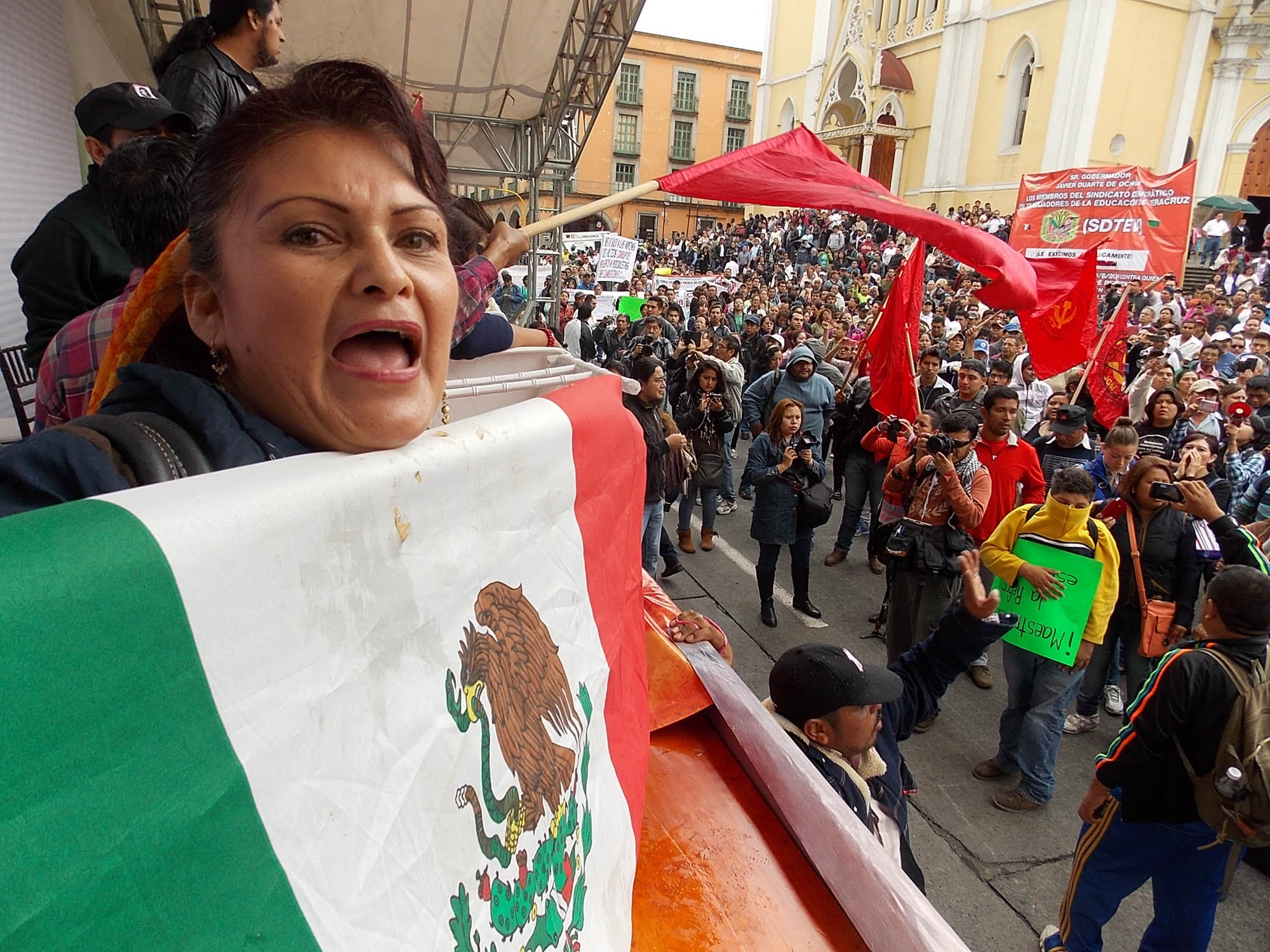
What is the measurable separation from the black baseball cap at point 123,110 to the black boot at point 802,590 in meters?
4.84

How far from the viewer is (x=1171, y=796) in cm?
261

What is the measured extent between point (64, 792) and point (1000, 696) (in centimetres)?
517

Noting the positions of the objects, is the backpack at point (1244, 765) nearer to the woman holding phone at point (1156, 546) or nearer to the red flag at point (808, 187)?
the woman holding phone at point (1156, 546)

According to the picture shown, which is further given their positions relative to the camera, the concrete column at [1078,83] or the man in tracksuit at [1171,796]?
the concrete column at [1078,83]

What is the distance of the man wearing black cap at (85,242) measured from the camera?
179 centimetres

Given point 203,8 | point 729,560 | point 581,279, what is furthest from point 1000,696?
point 581,279

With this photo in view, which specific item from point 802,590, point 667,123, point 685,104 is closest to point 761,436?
point 802,590

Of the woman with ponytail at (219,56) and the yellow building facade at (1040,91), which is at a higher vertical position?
the yellow building facade at (1040,91)

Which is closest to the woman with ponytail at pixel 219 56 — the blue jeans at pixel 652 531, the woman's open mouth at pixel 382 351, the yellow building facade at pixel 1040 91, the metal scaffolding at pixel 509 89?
the woman's open mouth at pixel 382 351

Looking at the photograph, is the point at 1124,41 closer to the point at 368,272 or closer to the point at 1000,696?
the point at 1000,696

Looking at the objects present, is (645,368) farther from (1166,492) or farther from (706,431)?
(1166,492)

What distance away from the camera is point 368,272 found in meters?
0.91

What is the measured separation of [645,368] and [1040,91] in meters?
26.1

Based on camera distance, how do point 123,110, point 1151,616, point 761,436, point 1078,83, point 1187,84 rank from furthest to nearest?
point 1187,84 < point 1078,83 < point 761,436 < point 1151,616 < point 123,110
